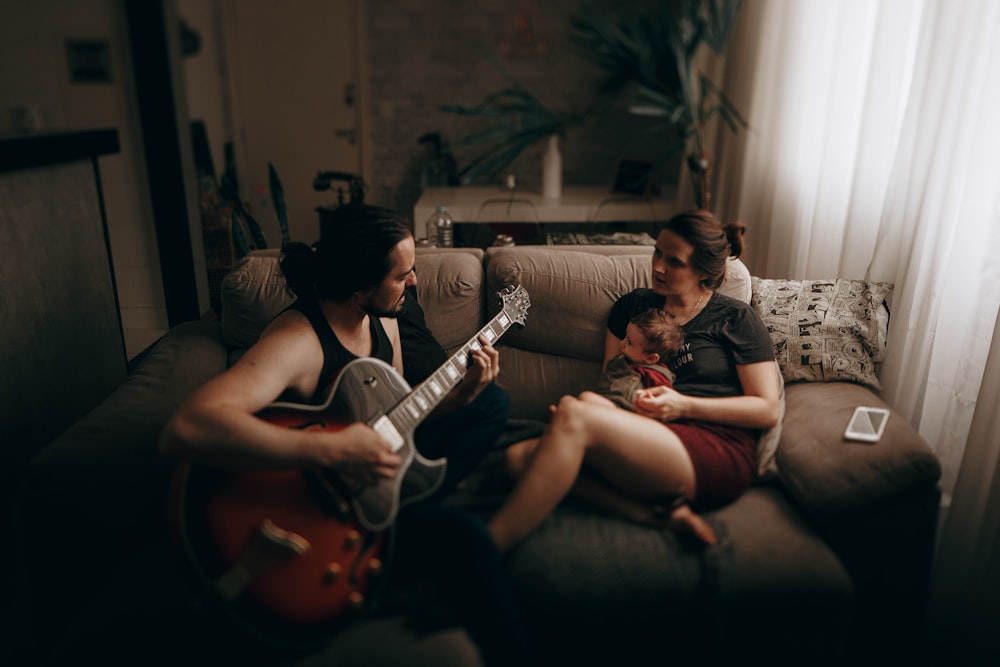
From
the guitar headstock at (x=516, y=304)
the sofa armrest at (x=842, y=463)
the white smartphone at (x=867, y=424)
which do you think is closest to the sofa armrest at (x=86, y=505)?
the guitar headstock at (x=516, y=304)

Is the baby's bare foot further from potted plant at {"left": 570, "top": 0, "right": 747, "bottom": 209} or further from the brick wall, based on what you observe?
the brick wall

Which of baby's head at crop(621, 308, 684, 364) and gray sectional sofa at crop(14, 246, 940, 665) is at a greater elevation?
baby's head at crop(621, 308, 684, 364)

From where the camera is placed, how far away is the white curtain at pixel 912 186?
1822 millimetres

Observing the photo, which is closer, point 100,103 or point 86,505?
point 86,505

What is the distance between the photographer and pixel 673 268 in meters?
1.71

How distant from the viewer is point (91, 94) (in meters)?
3.73

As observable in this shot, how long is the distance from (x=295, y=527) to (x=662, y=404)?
0.80 metres

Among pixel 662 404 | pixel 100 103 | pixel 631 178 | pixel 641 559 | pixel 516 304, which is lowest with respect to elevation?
pixel 641 559

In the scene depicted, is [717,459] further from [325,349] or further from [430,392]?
[325,349]

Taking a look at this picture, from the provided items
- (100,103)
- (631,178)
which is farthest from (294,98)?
(631,178)

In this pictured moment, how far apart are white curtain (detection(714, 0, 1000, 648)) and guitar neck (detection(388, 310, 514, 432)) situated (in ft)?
4.15

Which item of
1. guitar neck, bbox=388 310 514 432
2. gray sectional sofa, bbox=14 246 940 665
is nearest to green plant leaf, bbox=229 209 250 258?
gray sectional sofa, bbox=14 246 940 665

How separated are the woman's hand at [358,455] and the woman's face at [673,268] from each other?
81 centimetres

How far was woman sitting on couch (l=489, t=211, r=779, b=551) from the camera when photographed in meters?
1.48
